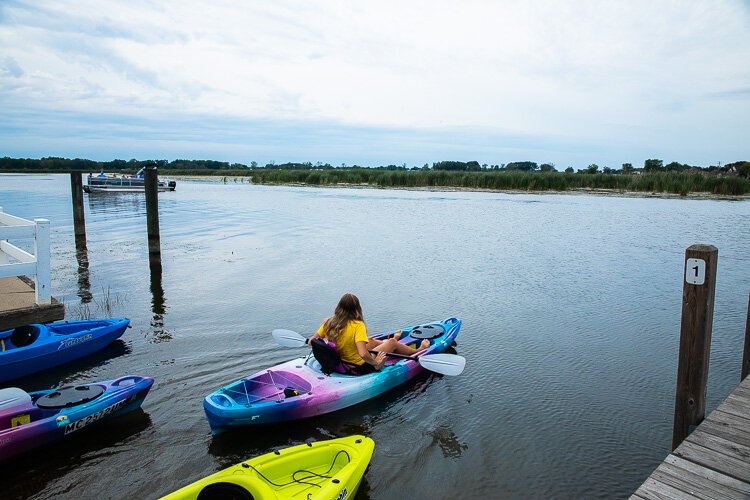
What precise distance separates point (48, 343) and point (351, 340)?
12.5 feet

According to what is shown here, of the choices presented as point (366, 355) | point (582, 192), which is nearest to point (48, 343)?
Answer: point (366, 355)

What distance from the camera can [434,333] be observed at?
809cm

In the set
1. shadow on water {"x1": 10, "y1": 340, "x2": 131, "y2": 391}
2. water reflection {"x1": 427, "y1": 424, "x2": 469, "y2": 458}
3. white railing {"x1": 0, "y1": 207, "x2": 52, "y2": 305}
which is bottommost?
water reflection {"x1": 427, "y1": 424, "x2": 469, "y2": 458}

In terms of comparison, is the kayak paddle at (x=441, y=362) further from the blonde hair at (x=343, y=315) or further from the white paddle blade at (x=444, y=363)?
the blonde hair at (x=343, y=315)

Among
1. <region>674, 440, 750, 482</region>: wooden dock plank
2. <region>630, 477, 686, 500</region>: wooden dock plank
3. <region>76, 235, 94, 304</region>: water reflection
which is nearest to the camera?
<region>630, 477, 686, 500</region>: wooden dock plank

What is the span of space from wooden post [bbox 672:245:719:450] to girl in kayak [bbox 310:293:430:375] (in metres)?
3.12

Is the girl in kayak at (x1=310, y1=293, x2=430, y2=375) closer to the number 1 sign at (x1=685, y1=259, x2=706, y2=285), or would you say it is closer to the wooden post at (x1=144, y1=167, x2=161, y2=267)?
the number 1 sign at (x1=685, y1=259, x2=706, y2=285)

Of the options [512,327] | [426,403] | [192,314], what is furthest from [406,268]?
[426,403]

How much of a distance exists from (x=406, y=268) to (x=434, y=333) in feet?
21.8

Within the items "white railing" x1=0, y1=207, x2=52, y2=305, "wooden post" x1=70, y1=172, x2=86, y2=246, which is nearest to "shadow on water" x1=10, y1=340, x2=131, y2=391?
"white railing" x1=0, y1=207, x2=52, y2=305

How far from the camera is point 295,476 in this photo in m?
4.18

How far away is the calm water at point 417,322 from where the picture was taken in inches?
200

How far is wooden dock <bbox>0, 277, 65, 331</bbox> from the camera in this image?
7113mm

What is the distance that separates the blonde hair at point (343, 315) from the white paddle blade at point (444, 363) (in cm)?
103
